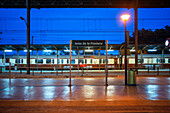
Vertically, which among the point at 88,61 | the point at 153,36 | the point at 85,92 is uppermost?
the point at 153,36

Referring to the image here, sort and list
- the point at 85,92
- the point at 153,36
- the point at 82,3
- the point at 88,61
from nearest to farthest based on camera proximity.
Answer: the point at 85,92
the point at 82,3
the point at 88,61
the point at 153,36

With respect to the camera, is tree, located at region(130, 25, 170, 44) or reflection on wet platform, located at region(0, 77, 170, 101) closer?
reflection on wet platform, located at region(0, 77, 170, 101)

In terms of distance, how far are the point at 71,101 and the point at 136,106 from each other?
2.66 metres

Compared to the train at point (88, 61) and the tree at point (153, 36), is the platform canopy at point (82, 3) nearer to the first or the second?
the train at point (88, 61)

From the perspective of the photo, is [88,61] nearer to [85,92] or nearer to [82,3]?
[82,3]

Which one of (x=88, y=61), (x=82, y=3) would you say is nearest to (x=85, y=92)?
(x=82, y=3)

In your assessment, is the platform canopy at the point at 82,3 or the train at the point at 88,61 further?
the train at the point at 88,61

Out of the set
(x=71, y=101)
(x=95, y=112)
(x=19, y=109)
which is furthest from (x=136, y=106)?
(x=19, y=109)

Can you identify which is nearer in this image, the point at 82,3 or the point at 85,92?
the point at 85,92

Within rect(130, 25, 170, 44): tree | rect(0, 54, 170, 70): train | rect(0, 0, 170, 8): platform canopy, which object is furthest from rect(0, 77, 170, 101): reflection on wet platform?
rect(130, 25, 170, 44): tree

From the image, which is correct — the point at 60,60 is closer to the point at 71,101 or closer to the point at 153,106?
the point at 71,101

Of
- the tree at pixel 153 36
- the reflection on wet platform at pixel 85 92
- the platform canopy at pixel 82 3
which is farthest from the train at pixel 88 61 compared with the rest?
the tree at pixel 153 36

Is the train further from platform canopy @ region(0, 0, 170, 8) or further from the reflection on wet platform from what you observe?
the reflection on wet platform

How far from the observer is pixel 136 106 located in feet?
18.9
